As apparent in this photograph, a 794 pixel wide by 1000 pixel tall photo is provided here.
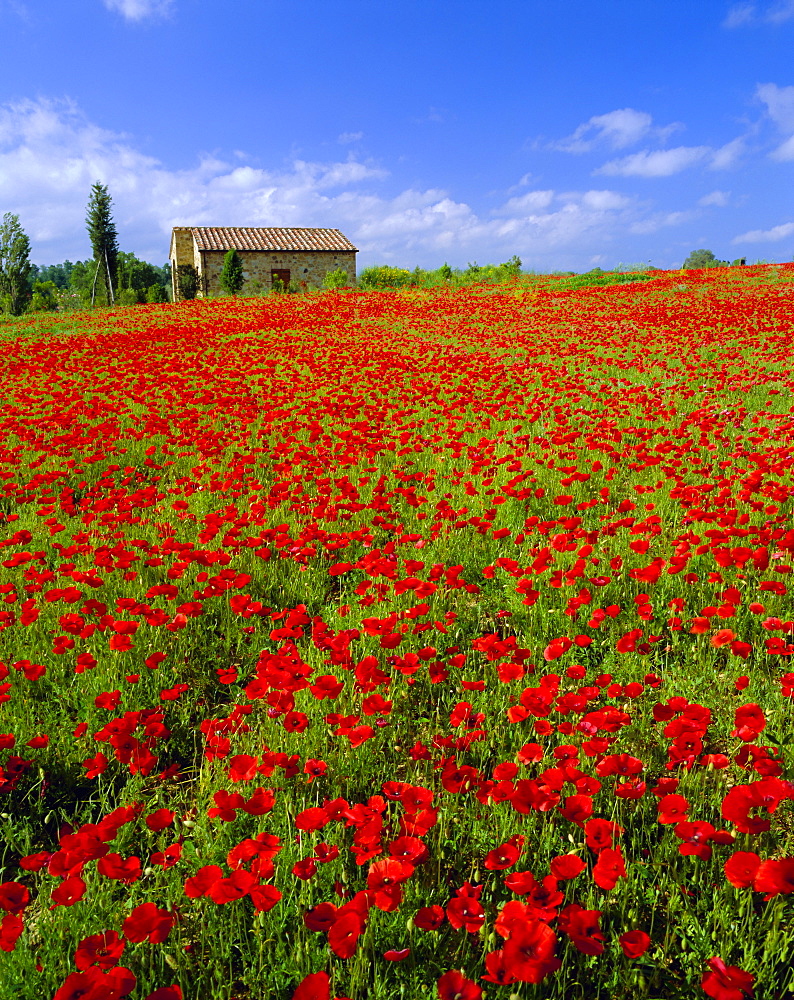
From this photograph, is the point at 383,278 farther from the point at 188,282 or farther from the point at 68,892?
the point at 68,892

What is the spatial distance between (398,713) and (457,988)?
4.62 feet

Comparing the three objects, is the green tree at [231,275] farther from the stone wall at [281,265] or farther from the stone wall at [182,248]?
the stone wall at [182,248]

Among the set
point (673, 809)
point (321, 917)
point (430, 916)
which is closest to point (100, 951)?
point (321, 917)

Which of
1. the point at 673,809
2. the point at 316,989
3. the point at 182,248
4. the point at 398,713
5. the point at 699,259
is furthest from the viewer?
the point at 699,259

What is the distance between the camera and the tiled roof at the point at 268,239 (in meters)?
36.7

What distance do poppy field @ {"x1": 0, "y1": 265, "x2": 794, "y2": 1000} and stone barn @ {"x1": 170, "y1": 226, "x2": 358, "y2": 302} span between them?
32261 mm

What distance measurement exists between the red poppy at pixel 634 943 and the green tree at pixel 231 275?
3611 centimetres

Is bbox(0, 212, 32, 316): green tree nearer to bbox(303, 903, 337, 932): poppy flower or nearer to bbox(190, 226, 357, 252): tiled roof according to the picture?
bbox(190, 226, 357, 252): tiled roof

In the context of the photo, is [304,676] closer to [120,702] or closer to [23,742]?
[120,702]

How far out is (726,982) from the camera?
149 centimetres

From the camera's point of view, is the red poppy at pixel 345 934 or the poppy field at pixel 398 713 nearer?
the red poppy at pixel 345 934

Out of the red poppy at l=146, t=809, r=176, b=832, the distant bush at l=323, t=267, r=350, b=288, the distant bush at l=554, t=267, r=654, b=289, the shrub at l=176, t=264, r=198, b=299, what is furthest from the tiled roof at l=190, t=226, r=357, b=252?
the red poppy at l=146, t=809, r=176, b=832

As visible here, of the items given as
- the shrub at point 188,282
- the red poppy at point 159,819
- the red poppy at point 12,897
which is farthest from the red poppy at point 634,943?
the shrub at point 188,282

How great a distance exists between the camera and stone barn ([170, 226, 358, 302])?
3631 centimetres
